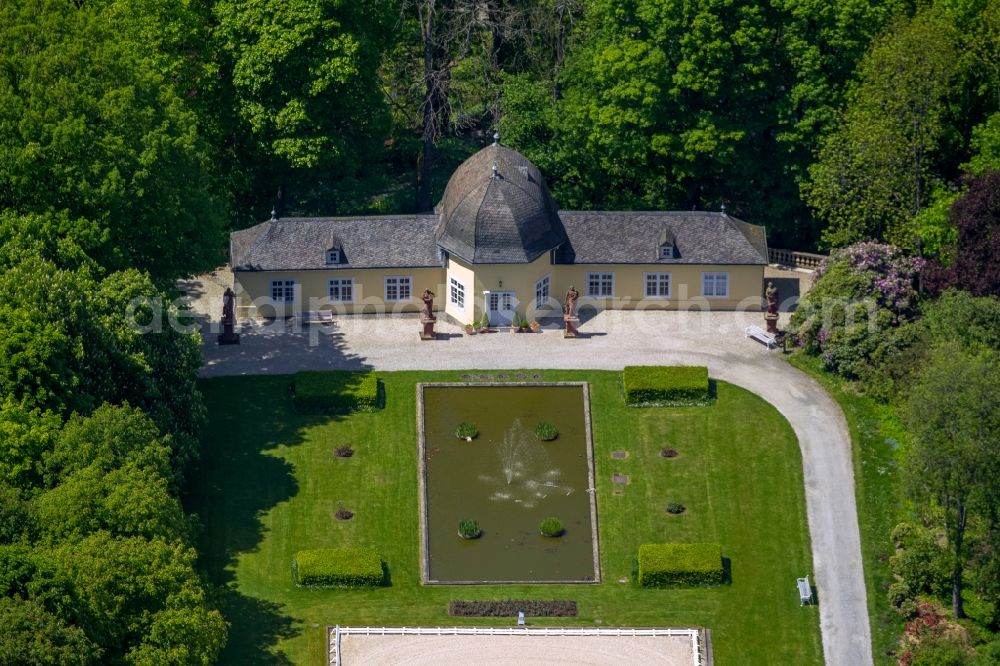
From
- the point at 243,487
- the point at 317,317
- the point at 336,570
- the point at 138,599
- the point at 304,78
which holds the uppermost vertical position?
the point at 304,78

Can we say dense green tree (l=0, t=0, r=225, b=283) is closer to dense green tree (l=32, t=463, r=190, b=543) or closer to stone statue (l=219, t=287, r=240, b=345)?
Result: stone statue (l=219, t=287, r=240, b=345)

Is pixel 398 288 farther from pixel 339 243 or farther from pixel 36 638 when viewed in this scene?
pixel 36 638

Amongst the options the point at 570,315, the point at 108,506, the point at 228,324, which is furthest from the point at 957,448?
the point at 228,324

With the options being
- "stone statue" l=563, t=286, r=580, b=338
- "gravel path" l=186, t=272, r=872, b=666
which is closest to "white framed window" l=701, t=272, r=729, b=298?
"gravel path" l=186, t=272, r=872, b=666

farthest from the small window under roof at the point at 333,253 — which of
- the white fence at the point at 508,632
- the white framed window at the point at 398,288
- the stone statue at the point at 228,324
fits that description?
the white fence at the point at 508,632

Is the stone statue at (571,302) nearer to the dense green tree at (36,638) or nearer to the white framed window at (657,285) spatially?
the white framed window at (657,285)

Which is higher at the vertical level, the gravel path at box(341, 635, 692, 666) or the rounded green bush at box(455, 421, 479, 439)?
the rounded green bush at box(455, 421, 479, 439)

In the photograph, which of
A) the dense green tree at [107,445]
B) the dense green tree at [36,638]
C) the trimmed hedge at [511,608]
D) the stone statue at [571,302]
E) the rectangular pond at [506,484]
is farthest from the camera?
the stone statue at [571,302]
